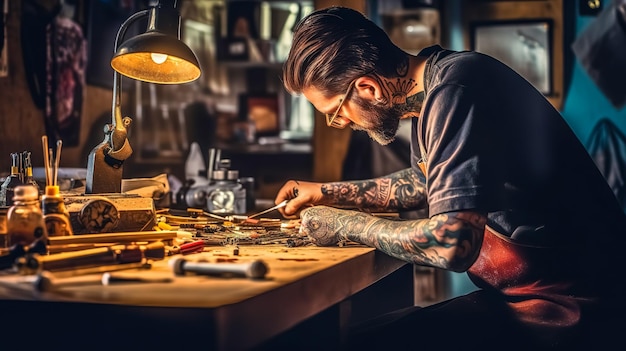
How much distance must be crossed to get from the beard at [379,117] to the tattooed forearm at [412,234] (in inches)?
12.9

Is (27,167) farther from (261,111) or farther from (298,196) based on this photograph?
(261,111)

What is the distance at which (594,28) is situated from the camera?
16.6 ft

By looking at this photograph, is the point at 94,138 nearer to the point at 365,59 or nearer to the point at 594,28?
the point at 365,59

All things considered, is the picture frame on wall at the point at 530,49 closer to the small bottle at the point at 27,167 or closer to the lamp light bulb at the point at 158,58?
the lamp light bulb at the point at 158,58

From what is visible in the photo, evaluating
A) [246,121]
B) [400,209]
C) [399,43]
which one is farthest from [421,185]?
[246,121]

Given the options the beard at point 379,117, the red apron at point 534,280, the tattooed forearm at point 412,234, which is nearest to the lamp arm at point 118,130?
the tattooed forearm at point 412,234

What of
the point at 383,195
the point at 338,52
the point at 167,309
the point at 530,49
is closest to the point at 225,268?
the point at 167,309

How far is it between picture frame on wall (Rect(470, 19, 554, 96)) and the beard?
122 inches

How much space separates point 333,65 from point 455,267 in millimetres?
705

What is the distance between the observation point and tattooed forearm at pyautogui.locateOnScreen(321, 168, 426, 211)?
8.93ft

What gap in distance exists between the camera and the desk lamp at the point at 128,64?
2.14 m

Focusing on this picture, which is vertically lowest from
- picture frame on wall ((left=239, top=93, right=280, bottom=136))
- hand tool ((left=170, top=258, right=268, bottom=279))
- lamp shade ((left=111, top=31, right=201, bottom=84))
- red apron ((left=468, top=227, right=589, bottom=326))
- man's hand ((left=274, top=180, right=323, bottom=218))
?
red apron ((left=468, top=227, right=589, bottom=326))

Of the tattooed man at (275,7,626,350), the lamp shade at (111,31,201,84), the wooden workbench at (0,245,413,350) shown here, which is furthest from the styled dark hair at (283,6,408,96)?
the wooden workbench at (0,245,413,350)

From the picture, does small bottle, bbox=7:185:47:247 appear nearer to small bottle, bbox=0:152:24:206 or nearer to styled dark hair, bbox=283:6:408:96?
small bottle, bbox=0:152:24:206
